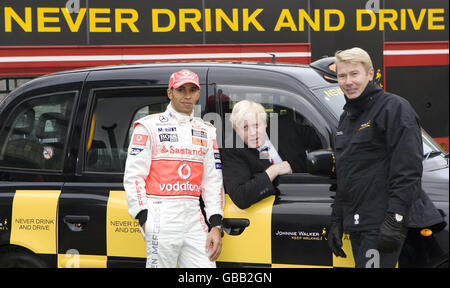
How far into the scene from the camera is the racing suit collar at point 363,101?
8.73 feet

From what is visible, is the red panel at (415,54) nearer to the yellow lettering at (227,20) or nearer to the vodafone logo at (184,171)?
the yellow lettering at (227,20)

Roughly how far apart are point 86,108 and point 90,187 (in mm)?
453

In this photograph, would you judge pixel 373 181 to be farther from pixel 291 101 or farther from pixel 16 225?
pixel 16 225

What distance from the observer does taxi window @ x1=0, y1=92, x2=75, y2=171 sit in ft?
10.8

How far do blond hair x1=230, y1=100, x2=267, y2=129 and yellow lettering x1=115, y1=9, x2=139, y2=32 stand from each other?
4772mm

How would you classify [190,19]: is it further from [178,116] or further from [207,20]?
[178,116]

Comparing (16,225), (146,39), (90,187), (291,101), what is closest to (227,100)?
(291,101)

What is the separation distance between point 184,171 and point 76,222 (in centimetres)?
75

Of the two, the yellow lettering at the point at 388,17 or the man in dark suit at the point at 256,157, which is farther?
the yellow lettering at the point at 388,17

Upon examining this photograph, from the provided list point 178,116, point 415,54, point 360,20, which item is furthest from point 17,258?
A: point 415,54

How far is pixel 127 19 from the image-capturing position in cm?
748

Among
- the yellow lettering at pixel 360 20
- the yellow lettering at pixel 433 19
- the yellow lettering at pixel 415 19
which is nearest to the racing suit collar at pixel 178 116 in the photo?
the yellow lettering at pixel 360 20

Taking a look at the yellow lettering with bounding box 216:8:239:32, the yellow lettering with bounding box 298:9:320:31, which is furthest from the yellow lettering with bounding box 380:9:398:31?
the yellow lettering with bounding box 216:8:239:32

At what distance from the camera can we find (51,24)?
7.37 metres
